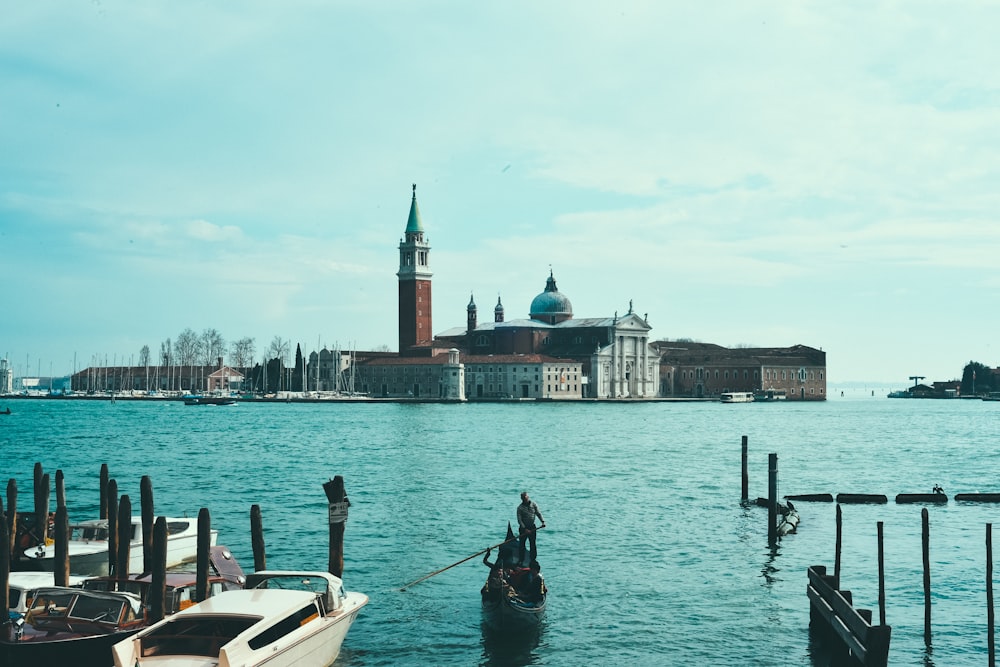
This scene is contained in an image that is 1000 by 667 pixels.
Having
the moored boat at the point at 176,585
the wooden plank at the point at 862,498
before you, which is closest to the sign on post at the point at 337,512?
the moored boat at the point at 176,585

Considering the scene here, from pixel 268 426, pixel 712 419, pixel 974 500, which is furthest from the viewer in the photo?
pixel 712 419

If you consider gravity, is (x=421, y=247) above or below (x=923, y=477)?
above

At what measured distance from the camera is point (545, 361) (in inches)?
5017

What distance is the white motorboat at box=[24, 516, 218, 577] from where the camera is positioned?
18.5 meters

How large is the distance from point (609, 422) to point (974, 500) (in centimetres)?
5208

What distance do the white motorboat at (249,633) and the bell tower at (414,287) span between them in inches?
4635

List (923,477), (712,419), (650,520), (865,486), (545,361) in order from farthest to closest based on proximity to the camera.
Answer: (545,361) → (712,419) → (923,477) → (865,486) → (650,520)

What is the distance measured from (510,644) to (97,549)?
302 inches

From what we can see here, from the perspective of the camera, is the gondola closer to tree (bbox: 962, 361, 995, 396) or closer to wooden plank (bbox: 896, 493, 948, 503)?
wooden plank (bbox: 896, 493, 948, 503)

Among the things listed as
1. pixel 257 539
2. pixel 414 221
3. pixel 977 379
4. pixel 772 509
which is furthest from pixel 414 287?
pixel 257 539

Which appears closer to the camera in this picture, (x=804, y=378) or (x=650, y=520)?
(x=650, y=520)

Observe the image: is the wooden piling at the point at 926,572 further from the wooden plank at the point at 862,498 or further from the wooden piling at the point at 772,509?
the wooden plank at the point at 862,498

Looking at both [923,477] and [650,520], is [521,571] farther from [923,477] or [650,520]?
[923,477]

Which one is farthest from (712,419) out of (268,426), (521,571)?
(521,571)
